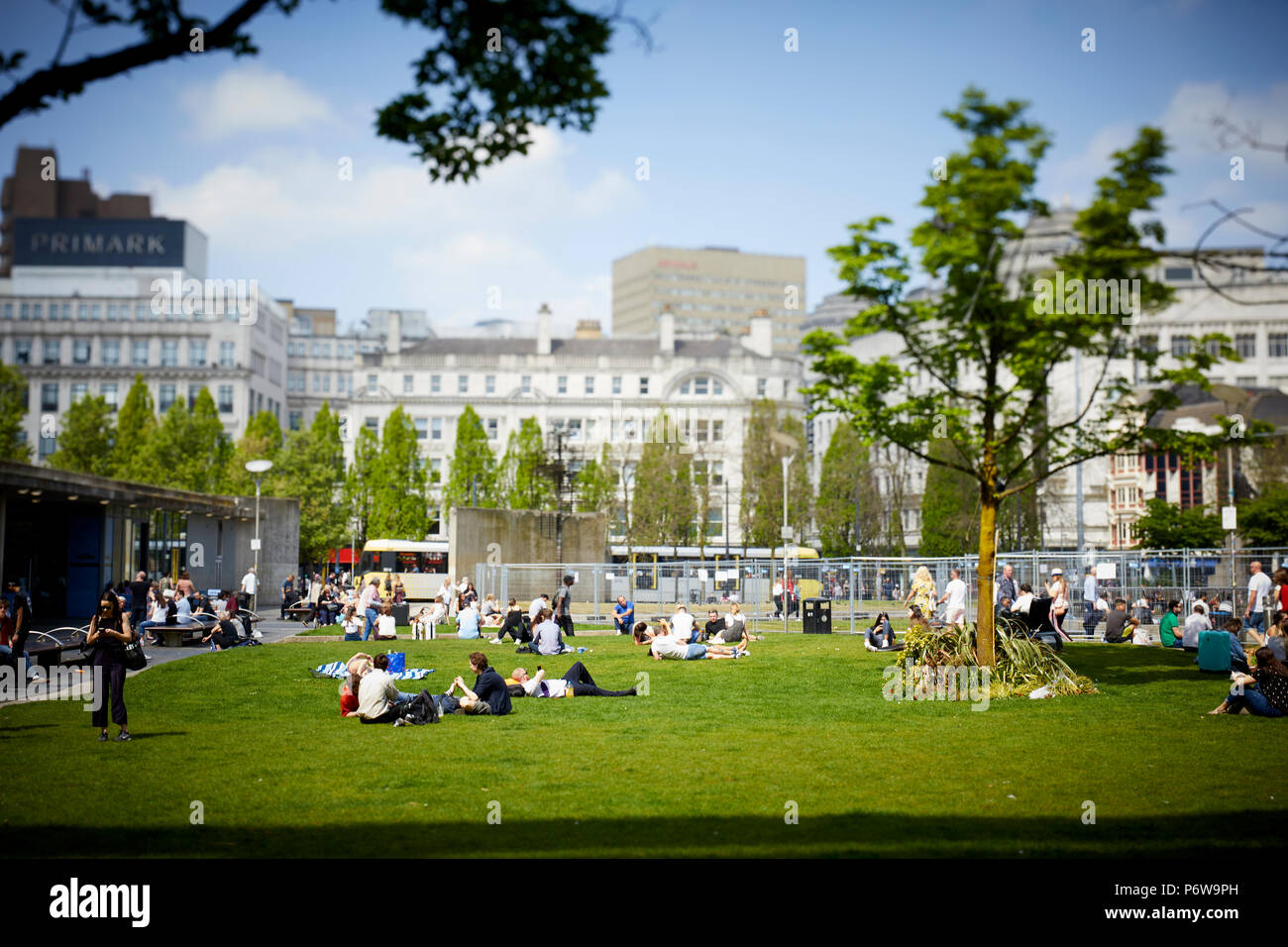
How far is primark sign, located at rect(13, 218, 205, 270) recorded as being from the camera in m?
104

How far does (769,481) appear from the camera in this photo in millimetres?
69250

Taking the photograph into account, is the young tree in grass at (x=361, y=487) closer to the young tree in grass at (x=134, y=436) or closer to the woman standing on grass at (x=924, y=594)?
the young tree in grass at (x=134, y=436)

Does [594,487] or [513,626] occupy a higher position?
[594,487]

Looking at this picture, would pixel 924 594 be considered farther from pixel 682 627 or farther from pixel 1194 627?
pixel 1194 627

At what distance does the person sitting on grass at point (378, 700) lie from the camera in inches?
598

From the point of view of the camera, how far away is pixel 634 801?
388 inches

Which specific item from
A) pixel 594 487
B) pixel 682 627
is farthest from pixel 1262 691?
pixel 594 487

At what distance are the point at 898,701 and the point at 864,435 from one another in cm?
421

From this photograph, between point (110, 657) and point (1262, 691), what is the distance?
14600 mm

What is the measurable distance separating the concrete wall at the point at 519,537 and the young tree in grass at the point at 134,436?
38.7 m

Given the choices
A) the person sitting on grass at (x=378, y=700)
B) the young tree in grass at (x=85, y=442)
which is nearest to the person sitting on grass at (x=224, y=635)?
the person sitting on grass at (x=378, y=700)

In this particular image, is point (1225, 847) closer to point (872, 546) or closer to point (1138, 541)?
point (1138, 541)

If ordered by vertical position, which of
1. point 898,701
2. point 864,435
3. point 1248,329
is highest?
point 1248,329
